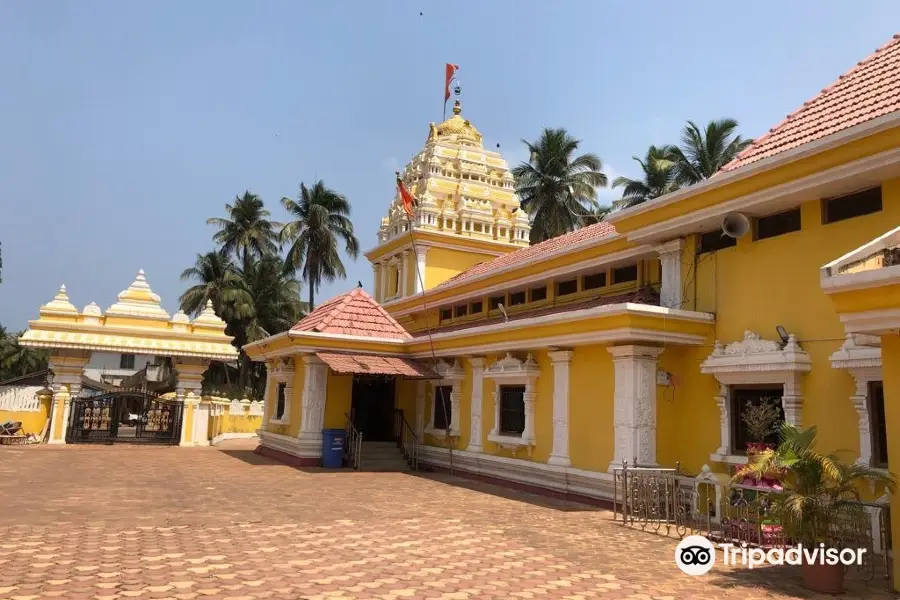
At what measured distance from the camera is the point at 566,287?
50.1 feet

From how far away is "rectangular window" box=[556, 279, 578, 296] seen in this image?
1502 cm

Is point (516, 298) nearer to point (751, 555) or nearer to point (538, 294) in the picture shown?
point (538, 294)

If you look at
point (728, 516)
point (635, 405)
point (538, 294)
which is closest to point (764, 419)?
point (728, 516)

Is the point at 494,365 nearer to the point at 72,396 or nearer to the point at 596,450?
the point at 596,450

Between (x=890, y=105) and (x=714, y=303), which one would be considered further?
(x=714, y=303)

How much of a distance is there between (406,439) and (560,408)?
6.44 meters

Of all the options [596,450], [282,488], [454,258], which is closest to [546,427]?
[596,450]

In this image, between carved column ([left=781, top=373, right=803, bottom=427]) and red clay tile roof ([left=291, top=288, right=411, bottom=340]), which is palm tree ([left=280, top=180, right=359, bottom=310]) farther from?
carved column ([left=781, top=373, right=803, bottom=427])

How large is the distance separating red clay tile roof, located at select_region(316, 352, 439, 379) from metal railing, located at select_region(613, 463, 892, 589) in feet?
21.2

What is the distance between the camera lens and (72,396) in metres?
20.7

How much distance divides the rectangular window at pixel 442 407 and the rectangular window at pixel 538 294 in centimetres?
293

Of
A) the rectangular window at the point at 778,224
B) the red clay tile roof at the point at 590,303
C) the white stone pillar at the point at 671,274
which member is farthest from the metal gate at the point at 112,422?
the rectangular window at the point at 778,224

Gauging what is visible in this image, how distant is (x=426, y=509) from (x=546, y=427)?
3410 mm

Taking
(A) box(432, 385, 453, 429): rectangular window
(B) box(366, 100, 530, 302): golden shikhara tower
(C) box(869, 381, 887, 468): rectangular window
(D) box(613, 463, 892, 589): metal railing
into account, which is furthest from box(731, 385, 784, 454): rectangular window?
(B) box(366, 100, 530, 302): golden shikhara tower
